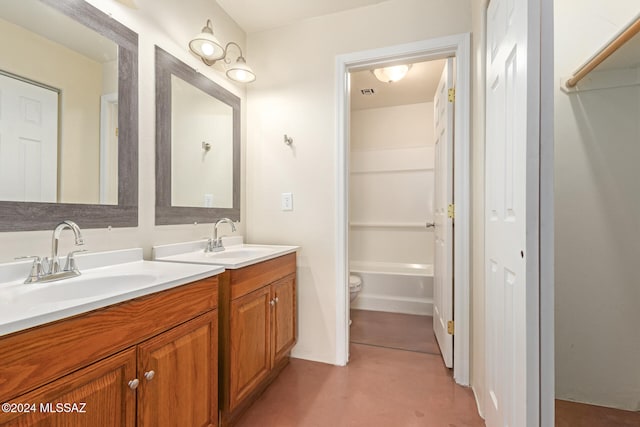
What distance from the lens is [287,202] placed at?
2.09m

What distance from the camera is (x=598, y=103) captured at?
4.34 ft

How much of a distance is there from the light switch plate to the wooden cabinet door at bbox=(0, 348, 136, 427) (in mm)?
1350

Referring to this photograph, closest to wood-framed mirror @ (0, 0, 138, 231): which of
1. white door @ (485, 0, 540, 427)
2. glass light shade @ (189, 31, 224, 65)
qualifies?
glass light shade @ (189, 31, 224, 65)

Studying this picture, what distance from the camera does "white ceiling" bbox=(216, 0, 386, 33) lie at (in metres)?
1.88

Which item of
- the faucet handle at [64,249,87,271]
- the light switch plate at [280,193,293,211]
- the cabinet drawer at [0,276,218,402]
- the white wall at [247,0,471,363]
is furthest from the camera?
the light switch plate at [280,193,293,211]

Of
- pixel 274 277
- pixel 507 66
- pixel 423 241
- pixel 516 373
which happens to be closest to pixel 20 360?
pixel 274 277

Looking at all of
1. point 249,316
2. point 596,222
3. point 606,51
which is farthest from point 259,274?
point 606,51

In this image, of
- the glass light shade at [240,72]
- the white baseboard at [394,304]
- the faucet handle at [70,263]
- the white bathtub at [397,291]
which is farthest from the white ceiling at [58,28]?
the white baseboard at [394,304]

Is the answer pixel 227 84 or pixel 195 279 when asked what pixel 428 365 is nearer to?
pixel 195 279

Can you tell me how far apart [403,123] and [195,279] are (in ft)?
10.6

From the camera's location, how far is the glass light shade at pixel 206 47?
63.4 inches

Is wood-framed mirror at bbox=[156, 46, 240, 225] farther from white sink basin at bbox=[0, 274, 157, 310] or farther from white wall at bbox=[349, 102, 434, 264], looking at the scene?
white wall at bbox=[349, 102, 434, 264]

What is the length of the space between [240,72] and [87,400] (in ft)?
6.00

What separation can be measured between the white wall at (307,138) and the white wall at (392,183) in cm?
177
